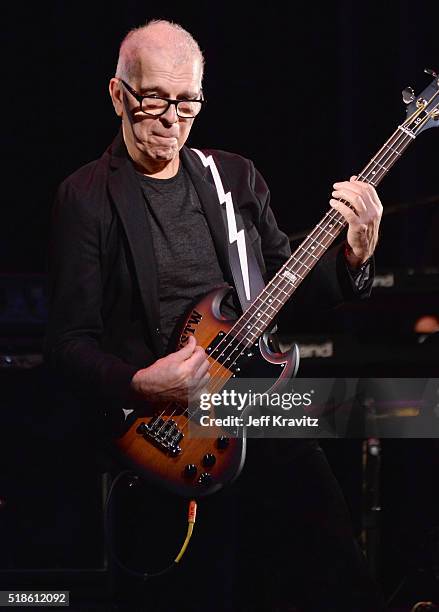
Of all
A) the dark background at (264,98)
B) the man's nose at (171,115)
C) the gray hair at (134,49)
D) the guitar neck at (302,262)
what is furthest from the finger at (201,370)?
the dark background at (264,98)

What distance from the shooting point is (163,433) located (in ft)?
8.43

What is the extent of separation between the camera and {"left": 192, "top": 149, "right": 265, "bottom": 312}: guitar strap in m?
2.63

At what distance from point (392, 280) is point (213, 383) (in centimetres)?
178

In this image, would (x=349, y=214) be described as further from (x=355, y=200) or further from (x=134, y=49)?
(x=134, y=49)

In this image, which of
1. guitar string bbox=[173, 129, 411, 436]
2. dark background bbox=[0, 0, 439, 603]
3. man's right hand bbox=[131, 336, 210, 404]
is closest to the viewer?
man's right hand bbox=[131, 336, 210, 404]

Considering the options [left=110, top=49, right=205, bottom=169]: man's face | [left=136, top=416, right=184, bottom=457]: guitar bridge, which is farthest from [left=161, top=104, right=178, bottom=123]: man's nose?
[left=136, top=416, right=184, bottom=457]: guitar bridge

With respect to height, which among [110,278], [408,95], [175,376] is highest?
[408,95]

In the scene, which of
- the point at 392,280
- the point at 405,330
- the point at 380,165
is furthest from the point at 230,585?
the point at 405,330

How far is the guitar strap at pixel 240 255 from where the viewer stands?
2.63 meters

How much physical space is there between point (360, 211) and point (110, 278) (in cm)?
65

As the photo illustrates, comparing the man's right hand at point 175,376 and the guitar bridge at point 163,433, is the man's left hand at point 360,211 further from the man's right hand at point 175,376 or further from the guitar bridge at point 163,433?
the guitar bridge at point 163,433

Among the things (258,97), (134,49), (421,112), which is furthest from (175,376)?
(258,97)

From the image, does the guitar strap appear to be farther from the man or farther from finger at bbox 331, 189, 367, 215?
finger at bbox 331, 189, 367, 215

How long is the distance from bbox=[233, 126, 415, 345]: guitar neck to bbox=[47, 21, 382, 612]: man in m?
0.06
